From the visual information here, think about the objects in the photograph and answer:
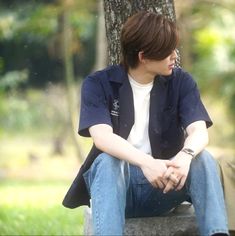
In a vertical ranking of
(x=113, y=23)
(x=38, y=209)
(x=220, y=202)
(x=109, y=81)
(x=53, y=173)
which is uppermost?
(x=113, y=23)

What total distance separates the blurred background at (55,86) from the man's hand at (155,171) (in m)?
2.38

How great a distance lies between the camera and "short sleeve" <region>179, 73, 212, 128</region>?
408cm

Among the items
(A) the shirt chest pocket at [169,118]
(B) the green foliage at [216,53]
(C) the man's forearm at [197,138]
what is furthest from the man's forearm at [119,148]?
(B) the green foliage at [216,53]

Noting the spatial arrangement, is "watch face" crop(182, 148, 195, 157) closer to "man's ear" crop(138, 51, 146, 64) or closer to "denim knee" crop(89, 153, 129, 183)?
"denim knee" crop(89, 153, 129, 183)

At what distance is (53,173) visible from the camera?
Result: 18.0 meters

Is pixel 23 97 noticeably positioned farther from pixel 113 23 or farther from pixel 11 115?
pixel 113 23

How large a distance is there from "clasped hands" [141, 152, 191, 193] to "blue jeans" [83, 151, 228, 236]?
0.26 ft

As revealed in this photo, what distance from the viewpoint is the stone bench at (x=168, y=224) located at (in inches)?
165

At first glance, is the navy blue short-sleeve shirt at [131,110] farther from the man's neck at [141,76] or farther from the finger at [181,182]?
the finger at [181,182]

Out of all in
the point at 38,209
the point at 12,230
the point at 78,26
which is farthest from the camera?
the point at 78,26

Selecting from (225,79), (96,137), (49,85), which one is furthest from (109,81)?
(49,85)

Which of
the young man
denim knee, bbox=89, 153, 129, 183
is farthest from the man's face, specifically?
denim knee, bbox=89, 153, 129, 183

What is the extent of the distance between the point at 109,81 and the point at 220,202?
902mm

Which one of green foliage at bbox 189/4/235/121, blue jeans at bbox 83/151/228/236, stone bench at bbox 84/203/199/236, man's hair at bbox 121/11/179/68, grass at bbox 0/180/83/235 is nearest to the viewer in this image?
blue jeans at bbox 83/151/228/236
